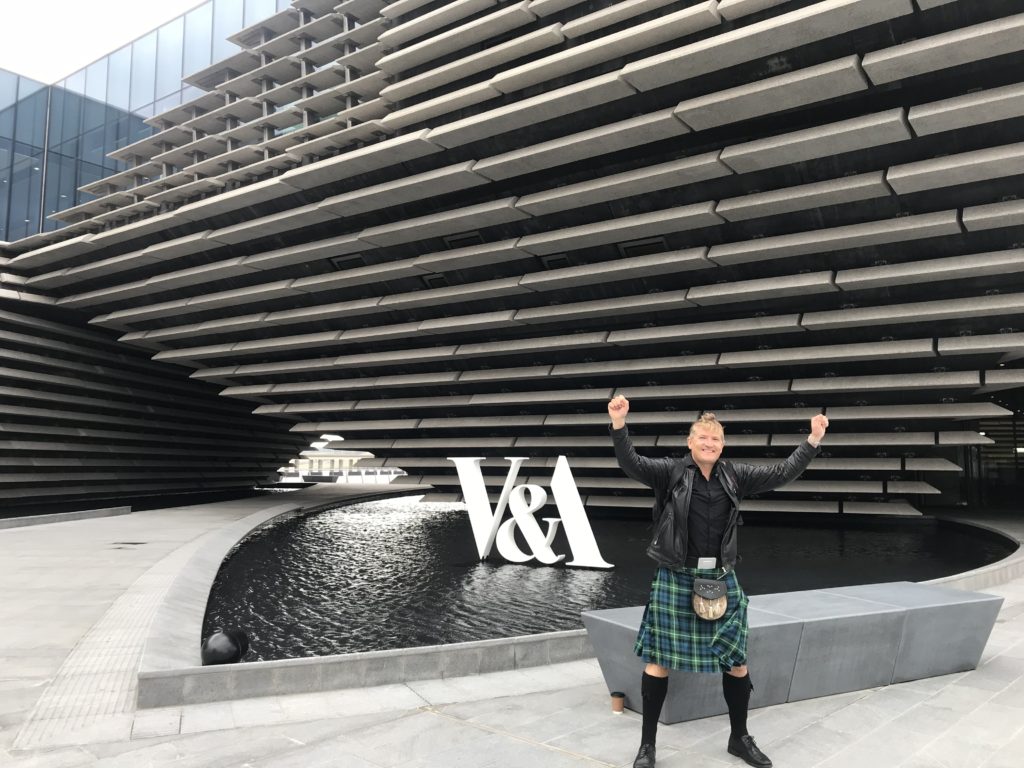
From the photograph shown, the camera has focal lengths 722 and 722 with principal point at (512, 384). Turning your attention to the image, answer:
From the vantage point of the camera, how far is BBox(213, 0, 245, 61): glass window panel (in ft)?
62.1

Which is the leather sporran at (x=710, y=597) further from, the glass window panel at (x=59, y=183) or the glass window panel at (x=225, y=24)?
the glass window panel at (x=59, y=183)

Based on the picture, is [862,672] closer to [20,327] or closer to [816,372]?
[816,372]

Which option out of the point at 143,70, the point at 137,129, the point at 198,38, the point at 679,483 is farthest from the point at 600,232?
the point at 143,70

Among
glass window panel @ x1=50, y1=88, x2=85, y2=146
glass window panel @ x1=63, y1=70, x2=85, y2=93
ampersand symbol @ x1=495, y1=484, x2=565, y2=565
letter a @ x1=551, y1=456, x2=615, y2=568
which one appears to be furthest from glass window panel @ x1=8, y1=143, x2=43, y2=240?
letter a @ x1=551, y1=456, x2=615, y2=568

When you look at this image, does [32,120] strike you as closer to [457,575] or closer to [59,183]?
[59,183]

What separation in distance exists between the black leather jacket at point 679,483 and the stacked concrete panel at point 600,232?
22.4 feet

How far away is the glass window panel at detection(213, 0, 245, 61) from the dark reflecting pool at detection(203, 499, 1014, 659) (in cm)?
1263

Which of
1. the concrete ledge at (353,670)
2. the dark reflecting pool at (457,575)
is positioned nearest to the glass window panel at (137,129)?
the dark reflecting pool at (457,575)

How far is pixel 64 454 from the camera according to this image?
68.2ft

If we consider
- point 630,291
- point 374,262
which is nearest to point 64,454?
point 374,262

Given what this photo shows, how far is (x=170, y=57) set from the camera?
20.6 m

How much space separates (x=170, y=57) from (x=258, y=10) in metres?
3.96

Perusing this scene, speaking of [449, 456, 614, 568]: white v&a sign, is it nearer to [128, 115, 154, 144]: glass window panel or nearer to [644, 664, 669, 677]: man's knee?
[644, 664, 669, 677]: man's knee

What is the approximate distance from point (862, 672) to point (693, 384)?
9.74 meters
